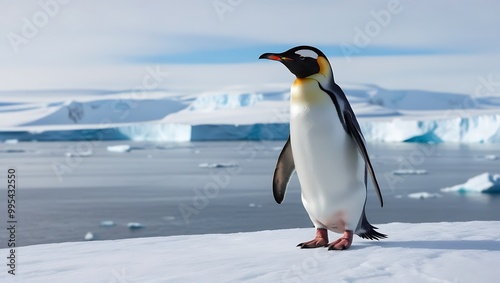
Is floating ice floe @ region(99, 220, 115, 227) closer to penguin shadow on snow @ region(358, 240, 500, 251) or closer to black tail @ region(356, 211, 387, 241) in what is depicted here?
black tail @ region(356, 211, 387, 241)

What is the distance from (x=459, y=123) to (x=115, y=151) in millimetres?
21253

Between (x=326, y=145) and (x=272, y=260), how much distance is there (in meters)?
0.63

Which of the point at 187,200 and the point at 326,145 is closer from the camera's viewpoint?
the point at 326,145

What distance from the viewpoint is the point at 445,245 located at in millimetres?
3051

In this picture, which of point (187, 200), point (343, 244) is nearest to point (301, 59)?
point (343, 244)

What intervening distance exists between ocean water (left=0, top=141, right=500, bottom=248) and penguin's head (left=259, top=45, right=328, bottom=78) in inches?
355

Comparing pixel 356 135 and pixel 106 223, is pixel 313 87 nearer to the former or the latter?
pixel 356 135

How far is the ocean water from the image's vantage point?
12.7 meters

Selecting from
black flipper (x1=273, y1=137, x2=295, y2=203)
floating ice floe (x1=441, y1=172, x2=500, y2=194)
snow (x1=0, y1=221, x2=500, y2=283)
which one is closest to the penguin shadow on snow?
snow (x1=0, y1=221, x2=500, y2=283)

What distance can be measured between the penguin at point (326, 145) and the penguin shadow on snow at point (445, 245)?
0.19 m

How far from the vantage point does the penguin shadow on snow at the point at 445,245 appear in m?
2.96

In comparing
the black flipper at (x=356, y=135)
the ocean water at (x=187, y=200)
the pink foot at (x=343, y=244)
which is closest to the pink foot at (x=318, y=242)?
the pink foot at (x=343, y=244)

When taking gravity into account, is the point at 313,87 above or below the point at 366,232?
above

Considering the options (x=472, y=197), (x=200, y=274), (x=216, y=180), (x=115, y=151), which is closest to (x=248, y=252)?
(x=200, y=274)
